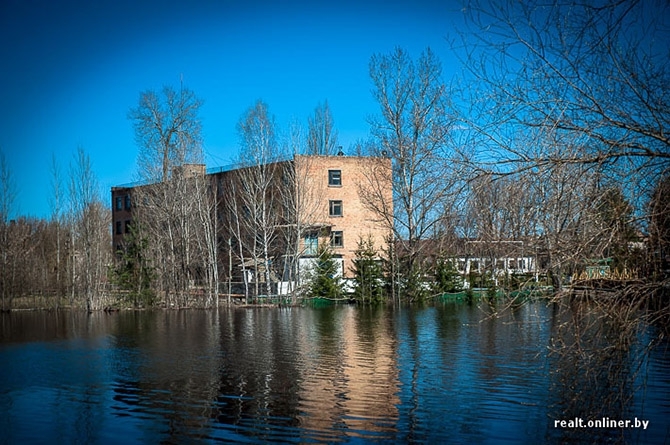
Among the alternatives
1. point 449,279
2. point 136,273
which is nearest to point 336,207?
point 449,279

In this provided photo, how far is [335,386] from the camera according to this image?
13.8m

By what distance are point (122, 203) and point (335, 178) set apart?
2854 cm

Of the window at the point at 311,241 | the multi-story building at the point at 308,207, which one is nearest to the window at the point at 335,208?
the multi-story building at the point at 308,207

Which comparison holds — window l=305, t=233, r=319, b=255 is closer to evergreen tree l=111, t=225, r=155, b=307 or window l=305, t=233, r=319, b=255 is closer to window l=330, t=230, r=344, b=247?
window l=330, t=230, r=344, b=247

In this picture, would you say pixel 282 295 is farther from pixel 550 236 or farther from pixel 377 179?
pixel 550 236

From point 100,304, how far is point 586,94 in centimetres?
3558

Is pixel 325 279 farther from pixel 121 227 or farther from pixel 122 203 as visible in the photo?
pixel 122 203

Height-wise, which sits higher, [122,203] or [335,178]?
[122,203]

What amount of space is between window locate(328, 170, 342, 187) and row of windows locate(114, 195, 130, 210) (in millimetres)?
27403

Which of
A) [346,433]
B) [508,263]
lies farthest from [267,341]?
[508,263]

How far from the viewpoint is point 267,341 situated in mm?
21625

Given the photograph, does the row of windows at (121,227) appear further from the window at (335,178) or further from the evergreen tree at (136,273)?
the evergreen tree at (136,273)

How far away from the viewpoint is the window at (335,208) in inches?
1886

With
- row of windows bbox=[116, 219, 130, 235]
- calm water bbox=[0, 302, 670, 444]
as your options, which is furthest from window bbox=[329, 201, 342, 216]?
row of windows bbox=[116, 219, 130, 235]
